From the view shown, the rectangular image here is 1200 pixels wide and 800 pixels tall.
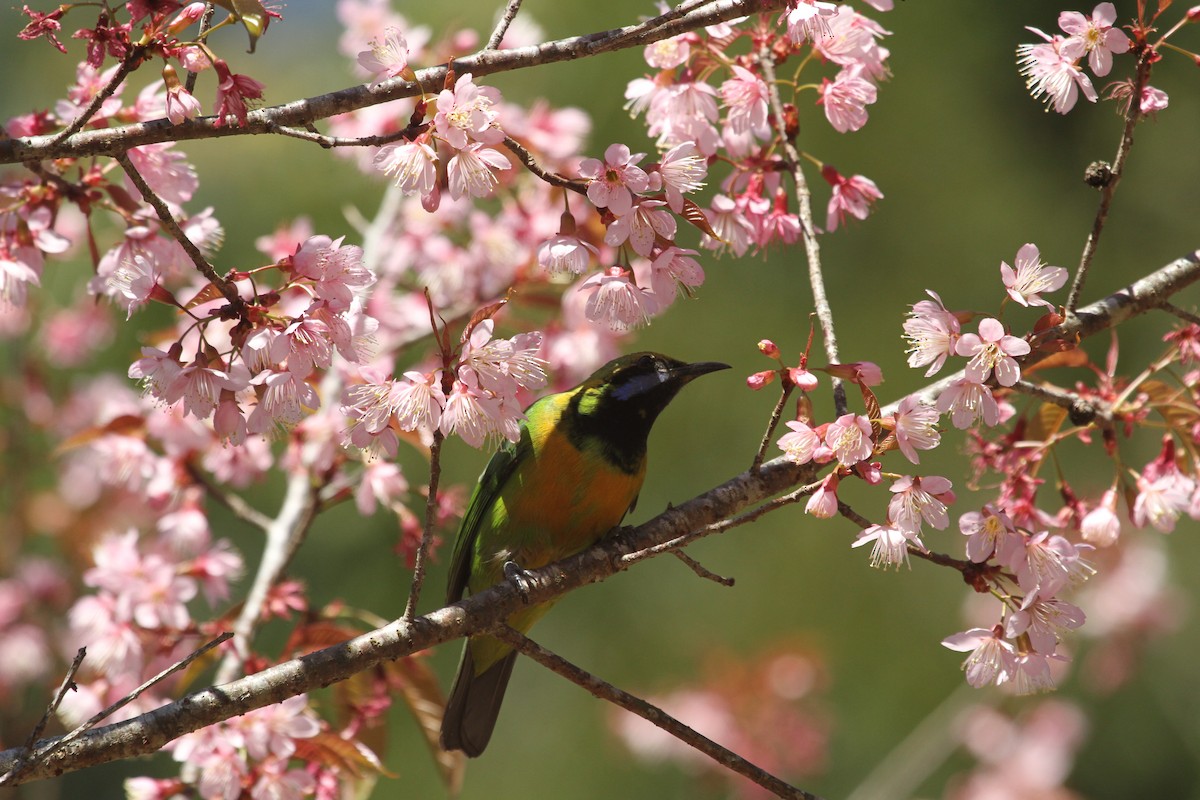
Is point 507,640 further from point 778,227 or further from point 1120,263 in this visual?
point 1120,263

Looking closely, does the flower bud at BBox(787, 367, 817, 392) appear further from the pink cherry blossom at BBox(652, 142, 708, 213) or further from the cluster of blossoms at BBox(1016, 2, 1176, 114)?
the cluster of blossoms at BBox(1016, 2, 1176, 114)

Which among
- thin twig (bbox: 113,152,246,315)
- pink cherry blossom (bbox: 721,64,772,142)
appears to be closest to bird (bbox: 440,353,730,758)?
pink cherry blossom (bbox: 721,64,772,142)

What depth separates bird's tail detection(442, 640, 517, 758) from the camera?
332 cm

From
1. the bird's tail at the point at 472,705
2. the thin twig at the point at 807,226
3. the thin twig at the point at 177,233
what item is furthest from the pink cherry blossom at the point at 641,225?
the bird's tail at the point at 472,705

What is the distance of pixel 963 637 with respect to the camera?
2.14 meters

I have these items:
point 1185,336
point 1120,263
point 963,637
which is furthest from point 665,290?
point 1120,263

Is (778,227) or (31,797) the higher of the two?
(778,227)

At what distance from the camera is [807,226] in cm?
257

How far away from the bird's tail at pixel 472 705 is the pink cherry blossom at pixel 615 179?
1.71m

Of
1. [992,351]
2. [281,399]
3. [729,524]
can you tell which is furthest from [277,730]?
[992,351]

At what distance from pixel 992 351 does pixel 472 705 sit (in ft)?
6.53

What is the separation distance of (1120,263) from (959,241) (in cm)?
161

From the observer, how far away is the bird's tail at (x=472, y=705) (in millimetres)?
3318

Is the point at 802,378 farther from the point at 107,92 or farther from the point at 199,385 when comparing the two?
the point at 107,92
